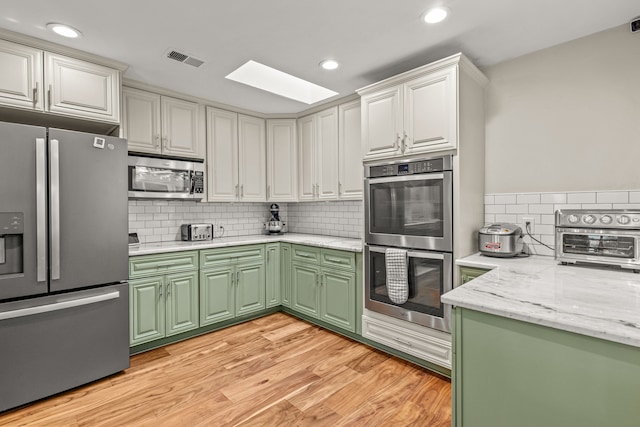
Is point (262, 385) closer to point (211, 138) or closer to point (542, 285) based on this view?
point (542, 285)

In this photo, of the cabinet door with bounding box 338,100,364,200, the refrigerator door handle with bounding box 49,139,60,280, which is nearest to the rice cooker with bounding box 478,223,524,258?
the cabinet door with bounding box 338,100,364,200

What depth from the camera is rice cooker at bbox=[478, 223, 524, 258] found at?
87.1 inches

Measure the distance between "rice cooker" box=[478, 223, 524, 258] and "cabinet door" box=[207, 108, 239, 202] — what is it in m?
2.58

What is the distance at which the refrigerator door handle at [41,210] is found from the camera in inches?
79.5

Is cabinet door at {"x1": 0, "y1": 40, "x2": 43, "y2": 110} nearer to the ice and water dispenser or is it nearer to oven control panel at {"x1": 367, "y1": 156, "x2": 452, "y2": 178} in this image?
the ice and water dispenser

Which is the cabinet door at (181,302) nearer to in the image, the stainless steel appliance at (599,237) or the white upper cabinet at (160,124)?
the white upper cabinet at (160,124)

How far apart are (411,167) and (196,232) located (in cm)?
228

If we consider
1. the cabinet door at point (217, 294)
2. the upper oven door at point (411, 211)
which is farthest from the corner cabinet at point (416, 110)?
the cabinet door at point (217, 294)

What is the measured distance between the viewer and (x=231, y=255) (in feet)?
10.7

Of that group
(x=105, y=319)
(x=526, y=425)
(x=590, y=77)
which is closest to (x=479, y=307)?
(x=526, y=425)

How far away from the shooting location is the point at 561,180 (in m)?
2.35

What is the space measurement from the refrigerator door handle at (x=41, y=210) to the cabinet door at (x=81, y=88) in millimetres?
423

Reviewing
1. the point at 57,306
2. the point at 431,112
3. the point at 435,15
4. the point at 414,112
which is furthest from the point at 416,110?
the point at 57,306

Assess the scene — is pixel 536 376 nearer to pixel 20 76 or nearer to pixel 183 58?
pixel 183 58
